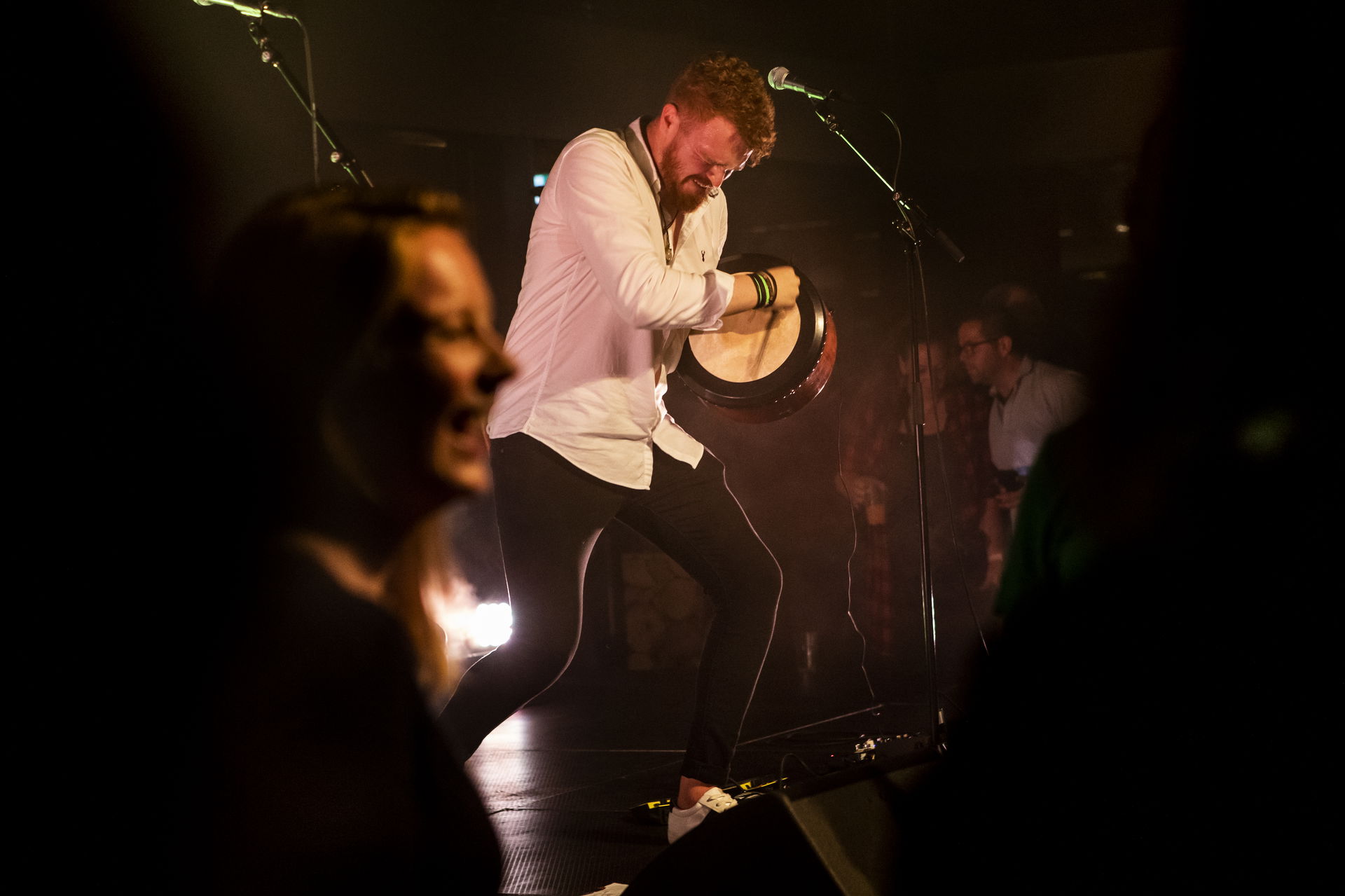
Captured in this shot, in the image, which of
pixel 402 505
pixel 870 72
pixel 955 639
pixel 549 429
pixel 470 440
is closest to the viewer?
pixel 402 505

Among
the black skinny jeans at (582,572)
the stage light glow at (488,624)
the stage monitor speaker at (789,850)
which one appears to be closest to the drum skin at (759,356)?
the black skinny jeans at (582,572)

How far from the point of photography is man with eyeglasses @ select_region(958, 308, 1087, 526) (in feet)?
16.3

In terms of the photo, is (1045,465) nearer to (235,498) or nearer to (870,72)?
(235,498)

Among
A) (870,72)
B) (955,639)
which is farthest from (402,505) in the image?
(870,72)

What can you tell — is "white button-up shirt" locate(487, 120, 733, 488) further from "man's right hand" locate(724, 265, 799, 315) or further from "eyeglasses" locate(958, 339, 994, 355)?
"eyeglasses" locate(958, 339, 994, 355)

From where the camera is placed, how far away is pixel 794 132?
5.99 m

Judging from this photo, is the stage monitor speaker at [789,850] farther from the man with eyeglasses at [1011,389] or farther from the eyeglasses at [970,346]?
the eyeglasses at [970,346]

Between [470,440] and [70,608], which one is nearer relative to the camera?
[70,608]

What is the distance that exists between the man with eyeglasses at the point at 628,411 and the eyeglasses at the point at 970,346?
2476 mm

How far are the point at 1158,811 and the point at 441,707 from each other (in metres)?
1.64

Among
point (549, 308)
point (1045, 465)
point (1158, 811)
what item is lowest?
point (1158, 811)

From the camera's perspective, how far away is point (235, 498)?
84 cm

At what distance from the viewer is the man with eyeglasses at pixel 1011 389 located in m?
4.97

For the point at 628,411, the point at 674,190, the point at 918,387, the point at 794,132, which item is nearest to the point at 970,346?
the point at 794,132
